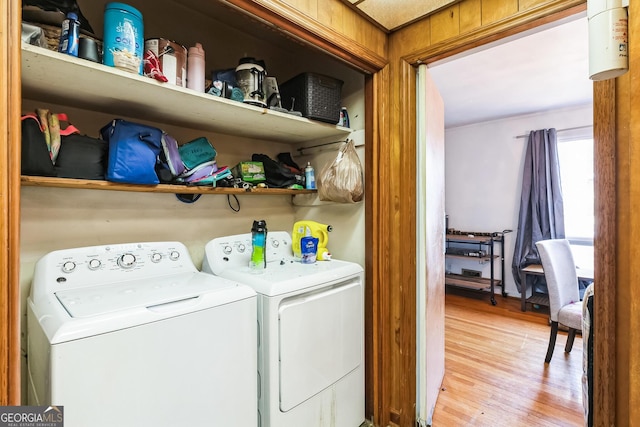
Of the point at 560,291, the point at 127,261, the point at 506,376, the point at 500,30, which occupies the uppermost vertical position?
the point at 500,30

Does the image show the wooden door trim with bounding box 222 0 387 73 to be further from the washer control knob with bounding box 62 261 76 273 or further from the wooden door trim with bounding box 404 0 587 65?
the washer control knob with bounding box 62 261 76 273

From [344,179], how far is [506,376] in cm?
203

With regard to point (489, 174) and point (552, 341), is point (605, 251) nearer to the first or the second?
point (552, 341)

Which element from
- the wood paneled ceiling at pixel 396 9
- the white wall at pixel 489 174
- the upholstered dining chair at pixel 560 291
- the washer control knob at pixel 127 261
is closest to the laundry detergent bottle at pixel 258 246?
the washer control knob at pixel 127 261

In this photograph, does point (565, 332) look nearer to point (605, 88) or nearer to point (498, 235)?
point (498, 235)

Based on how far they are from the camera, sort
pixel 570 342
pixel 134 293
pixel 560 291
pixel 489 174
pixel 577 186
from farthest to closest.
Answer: pixel 489 174
pixel 577 186
pixel 570 342
pixel 560 291
pixel 134 293

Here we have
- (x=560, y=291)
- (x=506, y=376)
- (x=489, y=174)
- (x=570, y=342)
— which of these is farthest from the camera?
(x=489, y=174)

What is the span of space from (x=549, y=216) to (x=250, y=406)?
4.13m

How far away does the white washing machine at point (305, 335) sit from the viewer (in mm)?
1307

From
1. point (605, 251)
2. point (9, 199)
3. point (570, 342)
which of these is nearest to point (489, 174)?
point (570, 342)

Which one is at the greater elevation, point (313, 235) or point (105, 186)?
point (105, 186)

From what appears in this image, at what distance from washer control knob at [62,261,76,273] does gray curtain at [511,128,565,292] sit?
4502 mm

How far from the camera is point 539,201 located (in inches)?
153

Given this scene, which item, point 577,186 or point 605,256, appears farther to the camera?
point 577,186
